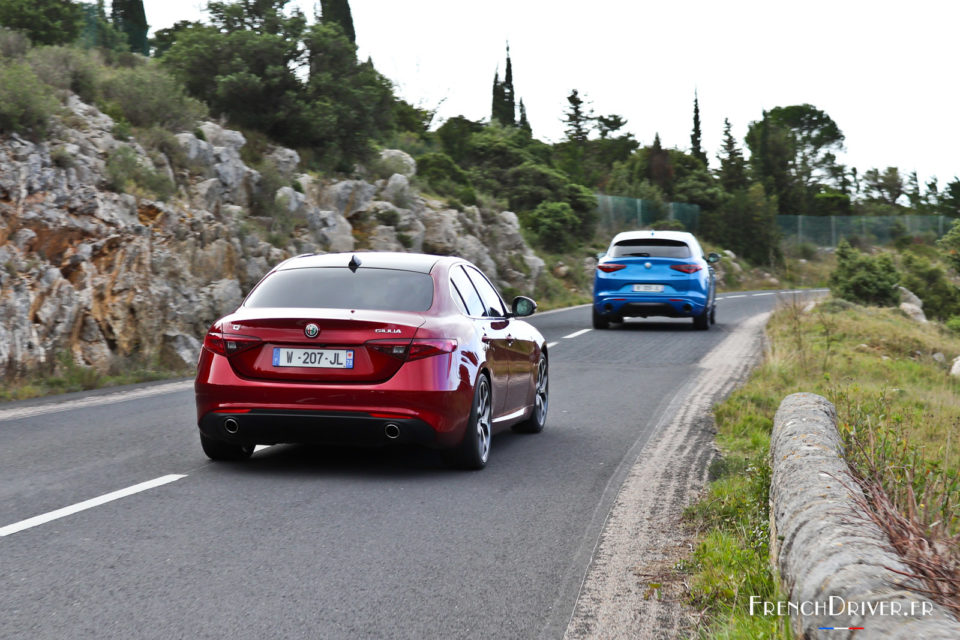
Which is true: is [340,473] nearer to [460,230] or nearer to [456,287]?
[456,287]

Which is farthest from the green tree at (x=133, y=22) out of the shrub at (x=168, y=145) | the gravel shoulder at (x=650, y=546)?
the gravel shoulder at (x=650, y=546)

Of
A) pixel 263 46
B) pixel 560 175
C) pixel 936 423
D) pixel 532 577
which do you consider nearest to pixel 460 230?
pixel 263 46

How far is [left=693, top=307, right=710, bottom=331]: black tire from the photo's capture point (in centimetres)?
2213

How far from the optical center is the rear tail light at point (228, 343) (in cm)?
729

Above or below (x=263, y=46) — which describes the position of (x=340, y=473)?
below

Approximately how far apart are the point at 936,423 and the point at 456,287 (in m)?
5.13

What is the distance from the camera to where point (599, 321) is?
889 inches

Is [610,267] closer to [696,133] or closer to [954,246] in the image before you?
[954,246]

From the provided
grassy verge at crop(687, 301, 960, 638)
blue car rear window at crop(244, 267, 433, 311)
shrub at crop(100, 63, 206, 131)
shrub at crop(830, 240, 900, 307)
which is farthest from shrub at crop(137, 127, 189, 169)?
shrub at crop(830, 240, 900, 307)

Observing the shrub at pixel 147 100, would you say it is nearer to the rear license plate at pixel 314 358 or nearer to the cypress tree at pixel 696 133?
the rear license plate at pixel 314 358

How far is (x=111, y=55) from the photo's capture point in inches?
1048

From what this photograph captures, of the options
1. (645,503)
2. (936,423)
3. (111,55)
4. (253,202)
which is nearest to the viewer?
(645,503)

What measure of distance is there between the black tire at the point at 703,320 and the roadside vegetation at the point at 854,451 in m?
1.39

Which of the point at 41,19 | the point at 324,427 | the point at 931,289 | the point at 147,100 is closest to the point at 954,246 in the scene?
the point at 931,289
